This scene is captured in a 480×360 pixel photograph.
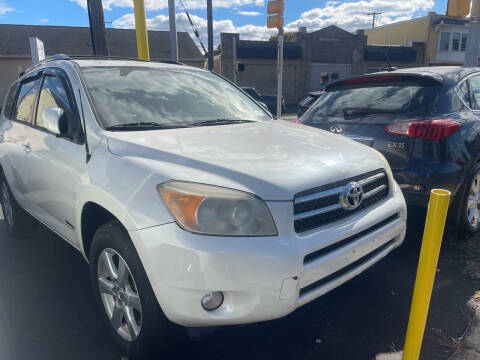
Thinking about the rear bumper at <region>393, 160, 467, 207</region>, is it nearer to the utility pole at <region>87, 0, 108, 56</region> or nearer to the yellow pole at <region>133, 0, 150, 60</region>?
the yellow pole at <region>133, 0, 150, 60</region>

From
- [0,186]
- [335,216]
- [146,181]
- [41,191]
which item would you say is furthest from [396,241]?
[0,186]

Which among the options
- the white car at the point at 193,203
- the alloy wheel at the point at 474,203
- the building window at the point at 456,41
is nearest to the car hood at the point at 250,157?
the white car at the point at 193,203

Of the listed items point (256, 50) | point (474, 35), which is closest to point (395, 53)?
point (256, 50)

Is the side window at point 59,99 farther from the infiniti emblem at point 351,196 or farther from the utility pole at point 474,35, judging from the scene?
the utility pole at point 474,35

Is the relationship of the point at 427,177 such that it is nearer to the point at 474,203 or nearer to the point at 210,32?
the point at 474,203

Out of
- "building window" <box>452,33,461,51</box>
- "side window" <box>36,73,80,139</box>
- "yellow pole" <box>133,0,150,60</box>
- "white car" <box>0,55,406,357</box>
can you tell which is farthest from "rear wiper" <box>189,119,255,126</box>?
"building window" <box>452,33,461,51</box>

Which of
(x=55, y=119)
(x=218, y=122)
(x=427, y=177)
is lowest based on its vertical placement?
(x=427, y=177)

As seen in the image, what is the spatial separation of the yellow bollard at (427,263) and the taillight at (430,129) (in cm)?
168

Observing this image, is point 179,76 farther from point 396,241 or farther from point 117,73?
point 396,241

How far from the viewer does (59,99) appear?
298 centimetres

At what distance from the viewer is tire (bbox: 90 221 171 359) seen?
2.00m

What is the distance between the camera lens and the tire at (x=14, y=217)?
4008 millimetres

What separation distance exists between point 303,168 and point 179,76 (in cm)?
181

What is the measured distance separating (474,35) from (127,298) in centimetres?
897
